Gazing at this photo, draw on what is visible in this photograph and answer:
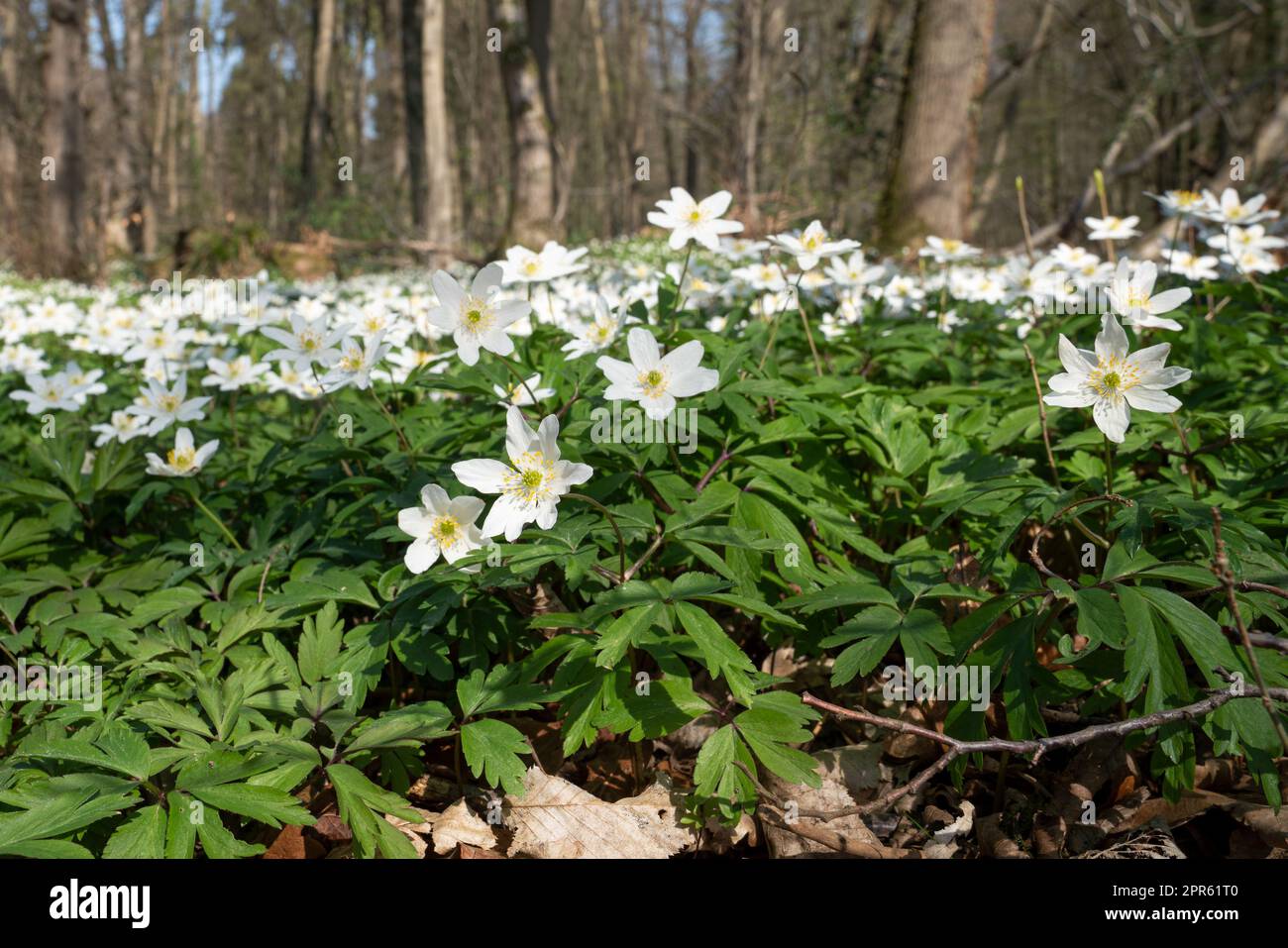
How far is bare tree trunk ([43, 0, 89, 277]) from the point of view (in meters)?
15.2

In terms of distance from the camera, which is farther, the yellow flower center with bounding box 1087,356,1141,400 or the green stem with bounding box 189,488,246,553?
the green stem with bounding box 189,488,246,553

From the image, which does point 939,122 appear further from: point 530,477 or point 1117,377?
point 530,477

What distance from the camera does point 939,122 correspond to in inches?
302

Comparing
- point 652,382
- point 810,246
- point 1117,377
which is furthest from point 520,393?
point 1117,377

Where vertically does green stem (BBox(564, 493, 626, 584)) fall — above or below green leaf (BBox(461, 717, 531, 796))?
above

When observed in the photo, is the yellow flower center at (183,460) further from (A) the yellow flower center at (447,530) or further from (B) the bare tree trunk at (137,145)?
(B) the bare tree trunk at (137,145)

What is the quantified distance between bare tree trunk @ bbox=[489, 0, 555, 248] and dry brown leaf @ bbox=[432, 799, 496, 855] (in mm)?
8521

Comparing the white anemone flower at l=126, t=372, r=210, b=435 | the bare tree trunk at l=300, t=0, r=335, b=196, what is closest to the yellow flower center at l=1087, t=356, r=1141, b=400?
the white anemone flower at l=126, t=372, r=210, b=435

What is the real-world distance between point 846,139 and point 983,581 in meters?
10.6

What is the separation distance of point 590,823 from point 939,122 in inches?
296

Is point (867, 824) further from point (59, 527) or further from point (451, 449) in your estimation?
point (59, 527)

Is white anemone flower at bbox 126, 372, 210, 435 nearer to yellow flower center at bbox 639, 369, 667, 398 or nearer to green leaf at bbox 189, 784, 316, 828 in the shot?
green leaf at bbox 189, 784, 316, 828

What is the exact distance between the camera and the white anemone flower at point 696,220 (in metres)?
2.30

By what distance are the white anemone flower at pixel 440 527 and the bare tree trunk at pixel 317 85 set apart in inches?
799
